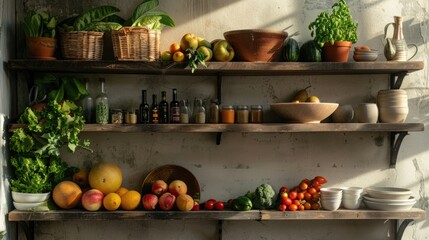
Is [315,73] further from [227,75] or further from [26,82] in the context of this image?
[26,82]

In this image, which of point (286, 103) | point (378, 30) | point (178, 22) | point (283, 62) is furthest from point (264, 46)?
point (378, 30)

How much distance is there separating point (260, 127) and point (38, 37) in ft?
4.69

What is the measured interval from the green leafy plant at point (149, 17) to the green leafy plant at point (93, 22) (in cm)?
11

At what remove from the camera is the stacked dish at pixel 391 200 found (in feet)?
10.7

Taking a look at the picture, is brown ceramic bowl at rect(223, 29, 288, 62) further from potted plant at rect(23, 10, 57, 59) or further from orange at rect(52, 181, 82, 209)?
orange at rect(52, 181, 82, 209)

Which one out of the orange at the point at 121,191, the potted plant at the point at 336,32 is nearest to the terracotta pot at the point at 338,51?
the potted plant at the point at 336,32

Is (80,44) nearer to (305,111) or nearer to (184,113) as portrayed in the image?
(184,113)

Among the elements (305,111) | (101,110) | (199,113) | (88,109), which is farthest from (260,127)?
(88,109)

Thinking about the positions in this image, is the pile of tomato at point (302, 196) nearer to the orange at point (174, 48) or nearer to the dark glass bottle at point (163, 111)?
the dark glass bottle at point (163, 111)

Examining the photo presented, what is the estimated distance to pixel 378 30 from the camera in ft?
11.6

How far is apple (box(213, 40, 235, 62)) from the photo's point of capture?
3203mm

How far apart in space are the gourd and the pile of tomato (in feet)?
2.47

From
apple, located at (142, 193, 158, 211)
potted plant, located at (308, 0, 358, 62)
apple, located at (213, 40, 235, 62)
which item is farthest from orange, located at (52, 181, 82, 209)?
potted plant, located at (308, 0, 358, 62)

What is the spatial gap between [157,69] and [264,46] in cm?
66
